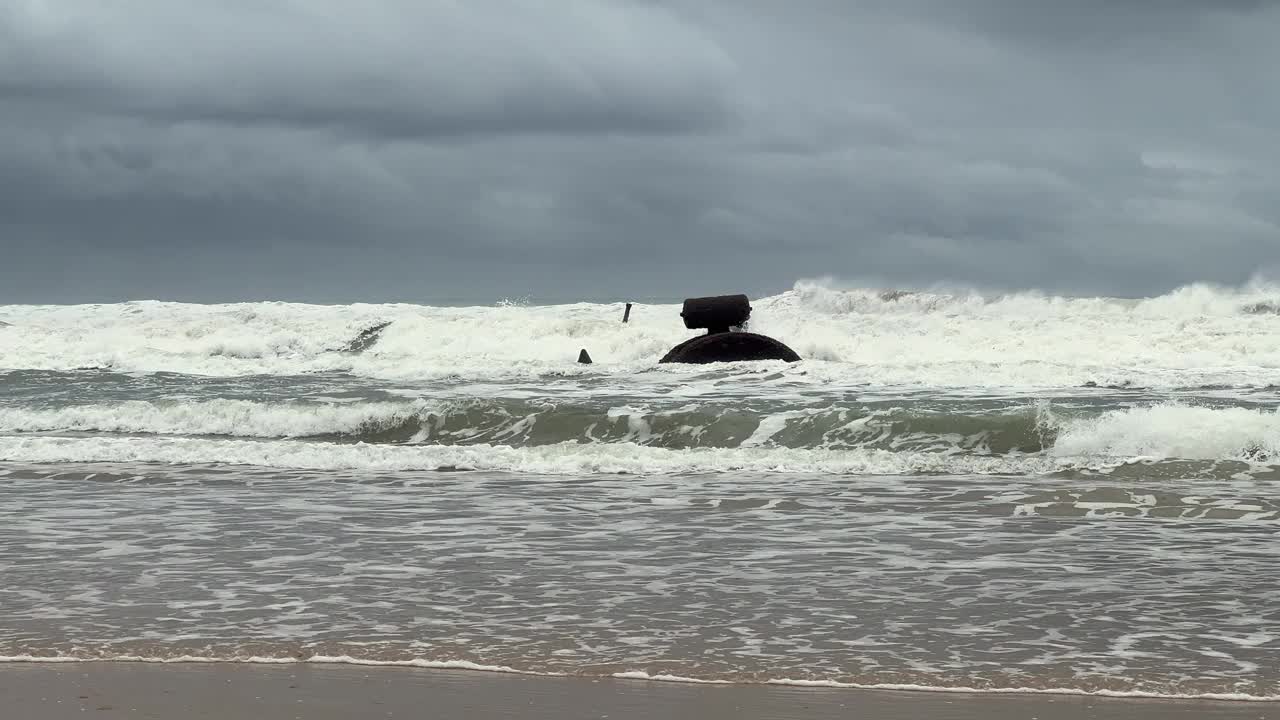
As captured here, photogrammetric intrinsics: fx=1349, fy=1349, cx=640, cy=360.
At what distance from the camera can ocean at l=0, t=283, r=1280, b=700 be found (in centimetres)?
589

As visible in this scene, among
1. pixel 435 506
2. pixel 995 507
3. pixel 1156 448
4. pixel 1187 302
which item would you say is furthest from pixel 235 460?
pixel 1187 302

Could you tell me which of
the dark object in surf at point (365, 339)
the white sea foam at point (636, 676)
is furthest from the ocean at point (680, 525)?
the dark object in surf at point (365, 339)

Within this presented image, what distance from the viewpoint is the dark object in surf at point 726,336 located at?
2316 cm

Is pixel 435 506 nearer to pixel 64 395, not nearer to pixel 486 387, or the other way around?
pixel 486 387

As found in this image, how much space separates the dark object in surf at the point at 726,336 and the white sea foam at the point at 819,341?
0.45 m

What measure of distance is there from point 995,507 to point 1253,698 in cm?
538

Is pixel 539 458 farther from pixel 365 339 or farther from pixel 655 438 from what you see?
pixel 365 339

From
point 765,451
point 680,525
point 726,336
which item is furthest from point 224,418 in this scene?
point 680,525

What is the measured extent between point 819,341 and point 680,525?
832 inches

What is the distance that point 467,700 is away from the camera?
5059 millimetres

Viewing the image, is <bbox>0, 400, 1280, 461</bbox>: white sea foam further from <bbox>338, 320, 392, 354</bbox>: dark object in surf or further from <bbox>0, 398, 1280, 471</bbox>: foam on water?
<bbox>338, 320, 392, 354</bbox>: dark object in surf

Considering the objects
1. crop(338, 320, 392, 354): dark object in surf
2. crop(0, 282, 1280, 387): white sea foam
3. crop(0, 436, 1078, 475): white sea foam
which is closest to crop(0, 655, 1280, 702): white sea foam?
crop(0, 436, 1078, 475): white sea foam

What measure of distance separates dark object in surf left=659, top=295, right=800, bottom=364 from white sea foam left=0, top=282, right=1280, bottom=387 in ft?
1.49

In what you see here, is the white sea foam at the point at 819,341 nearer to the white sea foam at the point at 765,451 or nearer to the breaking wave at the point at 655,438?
the breaking wave at the point at 655,438
